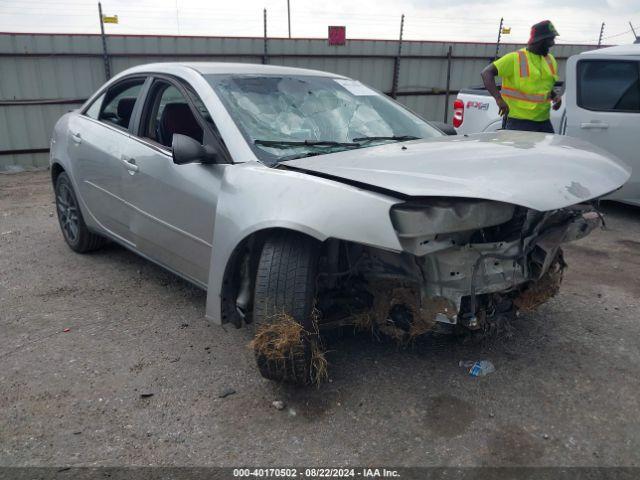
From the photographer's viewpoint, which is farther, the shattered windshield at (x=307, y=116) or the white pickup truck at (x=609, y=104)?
the white pickup truck at (x=609, y=104)

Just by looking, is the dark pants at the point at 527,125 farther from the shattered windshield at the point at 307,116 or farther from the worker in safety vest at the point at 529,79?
the shattered windshield at the point at 307,116

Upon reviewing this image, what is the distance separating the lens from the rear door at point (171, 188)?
9.79 feet

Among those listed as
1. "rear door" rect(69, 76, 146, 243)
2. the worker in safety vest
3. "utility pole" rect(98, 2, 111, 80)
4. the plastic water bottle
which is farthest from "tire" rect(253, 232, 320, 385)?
"utility pole" rect(98, 2, 111, 80)

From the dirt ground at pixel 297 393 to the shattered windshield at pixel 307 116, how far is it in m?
1.14

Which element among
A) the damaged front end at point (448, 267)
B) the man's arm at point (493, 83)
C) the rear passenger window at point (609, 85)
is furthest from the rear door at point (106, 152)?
the rear passenger window at point (609, 85)

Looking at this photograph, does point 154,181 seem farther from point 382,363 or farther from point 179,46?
point 179,46

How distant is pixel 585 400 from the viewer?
2645 mm

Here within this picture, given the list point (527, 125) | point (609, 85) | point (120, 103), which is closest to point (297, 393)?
point (120, 103)

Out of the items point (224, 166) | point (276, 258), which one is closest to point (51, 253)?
point (224, 166)

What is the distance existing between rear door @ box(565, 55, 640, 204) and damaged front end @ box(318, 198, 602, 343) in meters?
2.91

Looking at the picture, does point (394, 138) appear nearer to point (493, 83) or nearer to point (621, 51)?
point (493, 83)

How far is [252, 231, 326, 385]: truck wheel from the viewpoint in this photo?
8.19ft

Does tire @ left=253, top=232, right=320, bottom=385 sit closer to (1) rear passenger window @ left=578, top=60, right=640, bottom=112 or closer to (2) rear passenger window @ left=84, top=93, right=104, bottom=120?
(2) rear passenger window @ left=84, top=93, right=104, bottom=120

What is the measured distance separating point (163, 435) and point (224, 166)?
1.31 meters
